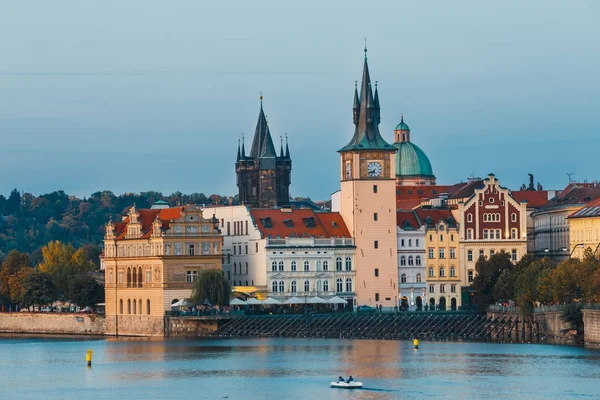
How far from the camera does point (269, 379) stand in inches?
4441

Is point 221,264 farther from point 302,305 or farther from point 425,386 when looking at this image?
point 425,386

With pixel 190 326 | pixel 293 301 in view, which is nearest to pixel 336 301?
pixel 293 301

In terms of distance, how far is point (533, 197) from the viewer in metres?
178

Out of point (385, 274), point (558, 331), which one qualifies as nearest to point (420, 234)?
point (385, 274)

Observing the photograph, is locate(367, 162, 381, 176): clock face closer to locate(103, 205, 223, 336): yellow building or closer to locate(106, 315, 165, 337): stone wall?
locate(103, 205, 223, 336): yellow building

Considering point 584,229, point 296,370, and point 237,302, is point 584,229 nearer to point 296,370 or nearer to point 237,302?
point 237,302

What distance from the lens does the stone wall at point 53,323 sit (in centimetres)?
16550

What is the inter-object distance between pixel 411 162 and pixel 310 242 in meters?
35.2

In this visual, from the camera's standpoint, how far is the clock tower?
16162cm

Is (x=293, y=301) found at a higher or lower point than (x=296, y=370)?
higher

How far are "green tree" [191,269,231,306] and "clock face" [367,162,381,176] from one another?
16272 millimetres

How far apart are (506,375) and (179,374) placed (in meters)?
18.7

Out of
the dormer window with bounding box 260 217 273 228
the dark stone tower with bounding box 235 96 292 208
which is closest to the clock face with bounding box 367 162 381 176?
the dormer window with bounding box 260 217 273 228

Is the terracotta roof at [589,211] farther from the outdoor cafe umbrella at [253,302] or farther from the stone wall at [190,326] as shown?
the stone wall at [190,326]
